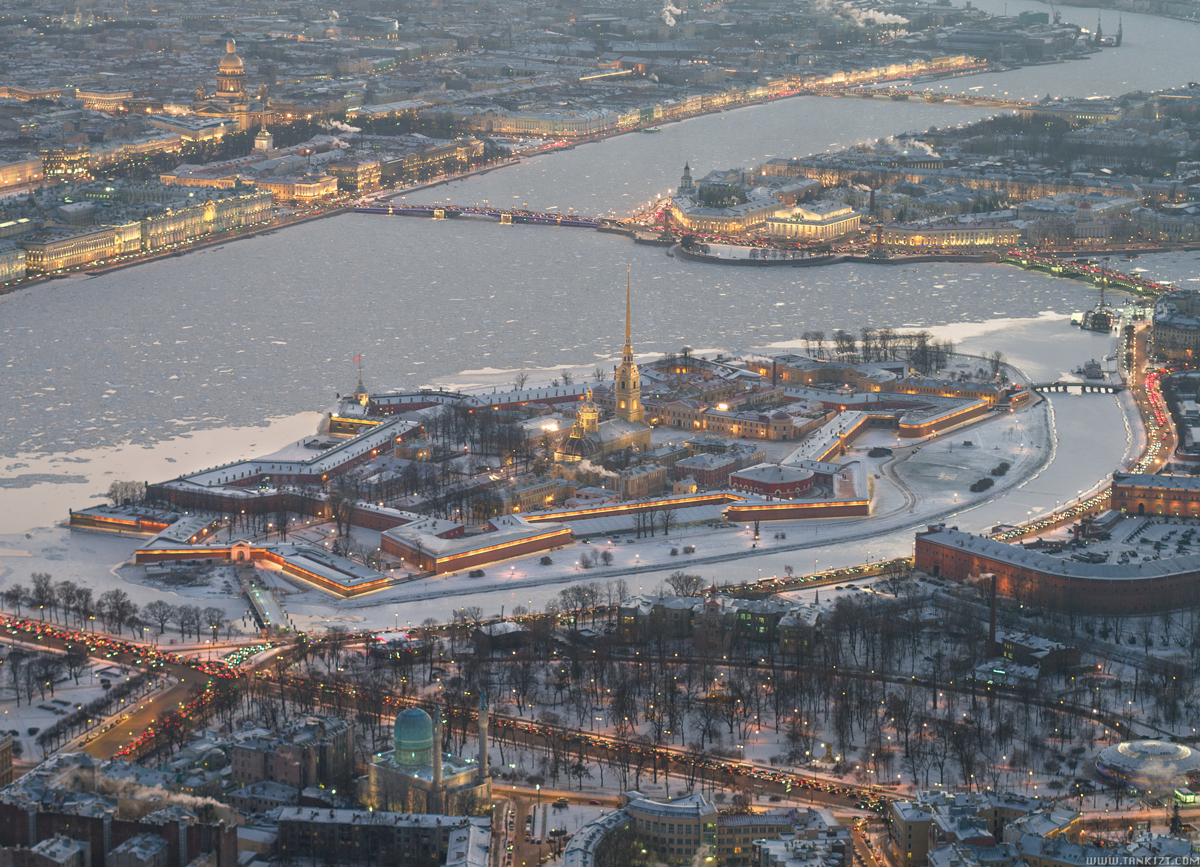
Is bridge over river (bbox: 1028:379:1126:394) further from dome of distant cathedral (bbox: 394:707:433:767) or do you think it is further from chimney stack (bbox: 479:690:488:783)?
dome of distant cathedral (bbox: 394:707:433:767)

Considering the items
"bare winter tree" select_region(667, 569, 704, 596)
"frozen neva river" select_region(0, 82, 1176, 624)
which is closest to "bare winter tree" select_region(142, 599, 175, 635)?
"frozen neva river" select_region(0, 82, 1176, 624)

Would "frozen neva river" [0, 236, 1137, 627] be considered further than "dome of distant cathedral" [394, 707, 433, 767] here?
Yes

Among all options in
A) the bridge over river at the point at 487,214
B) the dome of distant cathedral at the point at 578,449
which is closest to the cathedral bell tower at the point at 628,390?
the dome of distant cathedral at the point at 578,449

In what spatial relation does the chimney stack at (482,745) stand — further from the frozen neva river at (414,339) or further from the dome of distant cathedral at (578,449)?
the dome of distant cathedral at (578,449)

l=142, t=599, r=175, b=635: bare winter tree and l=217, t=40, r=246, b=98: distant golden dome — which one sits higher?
l=217, t=40, r=246, b=98: distant golden dome

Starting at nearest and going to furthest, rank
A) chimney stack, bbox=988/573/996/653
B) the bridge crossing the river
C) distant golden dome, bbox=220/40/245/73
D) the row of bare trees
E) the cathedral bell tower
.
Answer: chimney stack, bbox=988/573/996/653, the row of bare trees, the cathedral bell tower, the bridge crossing the river, distant golden dome, bbox=220/40/245/73

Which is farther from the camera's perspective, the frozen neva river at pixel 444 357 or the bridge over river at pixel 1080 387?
the bridge over river at pixel 1080 387

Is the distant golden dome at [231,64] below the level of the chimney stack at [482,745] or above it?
above

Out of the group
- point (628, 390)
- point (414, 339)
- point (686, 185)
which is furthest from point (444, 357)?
point (686, 185)

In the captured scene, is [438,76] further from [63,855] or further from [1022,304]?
[63,855]

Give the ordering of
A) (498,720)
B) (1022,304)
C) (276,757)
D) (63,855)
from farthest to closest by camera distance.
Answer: (1022,304), (498,720), (276,757), (63,855)

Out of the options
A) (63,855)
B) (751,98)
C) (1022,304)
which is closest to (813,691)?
(63,855)
